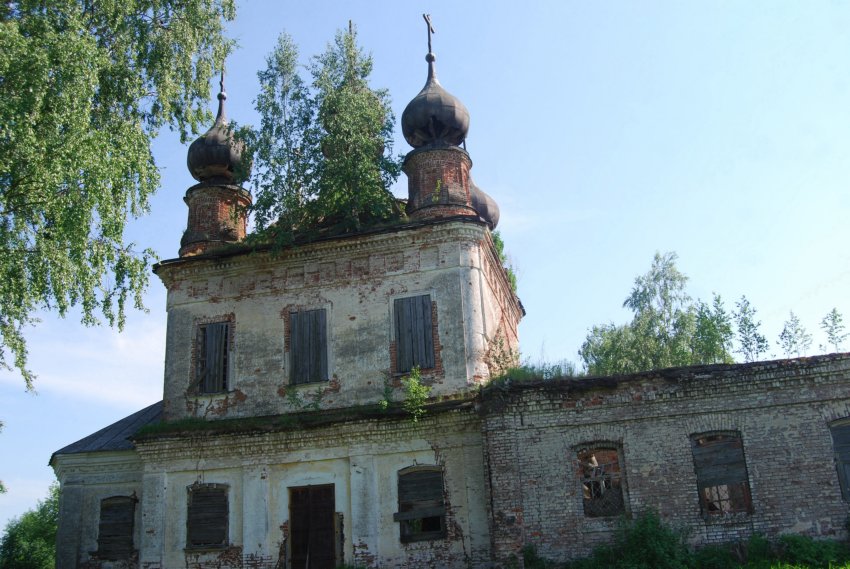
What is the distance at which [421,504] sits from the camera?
1491 centimetres

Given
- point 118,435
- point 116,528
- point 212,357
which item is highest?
point 212,357

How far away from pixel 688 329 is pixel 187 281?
55.7 ft

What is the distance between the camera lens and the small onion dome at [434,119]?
17828 mm

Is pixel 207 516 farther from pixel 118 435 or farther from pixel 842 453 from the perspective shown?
pixel 842 453

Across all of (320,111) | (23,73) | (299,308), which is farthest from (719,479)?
(23,73)

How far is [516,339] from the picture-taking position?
22203 mm

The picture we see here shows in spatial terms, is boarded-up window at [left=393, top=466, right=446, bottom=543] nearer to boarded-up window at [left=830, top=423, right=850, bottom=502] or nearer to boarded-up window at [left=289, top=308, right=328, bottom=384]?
boarded-up window at [left=289, top=308, right=328, bottom=384]

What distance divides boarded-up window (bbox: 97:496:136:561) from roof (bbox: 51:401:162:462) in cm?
113

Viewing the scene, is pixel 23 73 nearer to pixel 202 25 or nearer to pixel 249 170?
pixel 202 25

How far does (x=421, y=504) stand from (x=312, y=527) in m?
2.18

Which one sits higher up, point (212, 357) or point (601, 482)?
point (212, 357)

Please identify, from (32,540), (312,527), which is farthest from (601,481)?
(32,540)

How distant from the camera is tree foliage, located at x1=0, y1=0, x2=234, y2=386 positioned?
40.2 feet

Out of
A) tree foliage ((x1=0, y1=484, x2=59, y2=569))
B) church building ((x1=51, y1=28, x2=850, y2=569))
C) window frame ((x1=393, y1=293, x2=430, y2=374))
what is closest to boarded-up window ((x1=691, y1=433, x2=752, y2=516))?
church building ((x1=51, y1=28, x2=850, y2=569))
